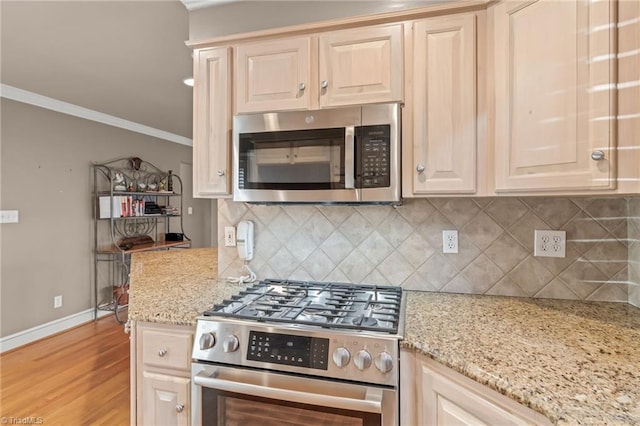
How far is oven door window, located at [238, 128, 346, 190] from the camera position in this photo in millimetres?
1525

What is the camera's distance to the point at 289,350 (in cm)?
120

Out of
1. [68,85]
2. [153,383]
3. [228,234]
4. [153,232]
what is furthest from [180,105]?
[153,383]

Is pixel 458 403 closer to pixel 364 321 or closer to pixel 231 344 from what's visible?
pixel 364 321

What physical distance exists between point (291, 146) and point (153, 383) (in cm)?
117

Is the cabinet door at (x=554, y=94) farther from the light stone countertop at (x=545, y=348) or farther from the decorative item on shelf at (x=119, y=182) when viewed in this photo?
the decorative item on shelf at (x=119, y=182)

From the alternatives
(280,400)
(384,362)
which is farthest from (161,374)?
(384,362)

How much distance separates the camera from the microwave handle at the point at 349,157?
148 centimetres

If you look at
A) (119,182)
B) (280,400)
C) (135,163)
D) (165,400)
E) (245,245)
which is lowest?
(165,400)

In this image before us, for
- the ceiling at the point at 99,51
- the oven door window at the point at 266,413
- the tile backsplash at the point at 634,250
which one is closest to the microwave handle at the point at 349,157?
the oven door window at the point at 266,413

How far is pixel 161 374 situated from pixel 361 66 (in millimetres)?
1578

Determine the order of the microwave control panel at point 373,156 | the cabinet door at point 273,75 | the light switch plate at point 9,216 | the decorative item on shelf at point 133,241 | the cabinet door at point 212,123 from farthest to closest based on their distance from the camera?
the decorative item on shelf at point 133,241 < the light switch plate at point 9,216 < the cabinet door at point 212,123 < the cabinet door at point 273,75 < the microwave control panel at point 373,156

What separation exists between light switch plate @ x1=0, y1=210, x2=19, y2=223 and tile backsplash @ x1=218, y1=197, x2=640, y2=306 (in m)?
2.60

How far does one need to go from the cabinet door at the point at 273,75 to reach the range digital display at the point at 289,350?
1037mm

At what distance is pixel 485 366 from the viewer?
93 centimetres
